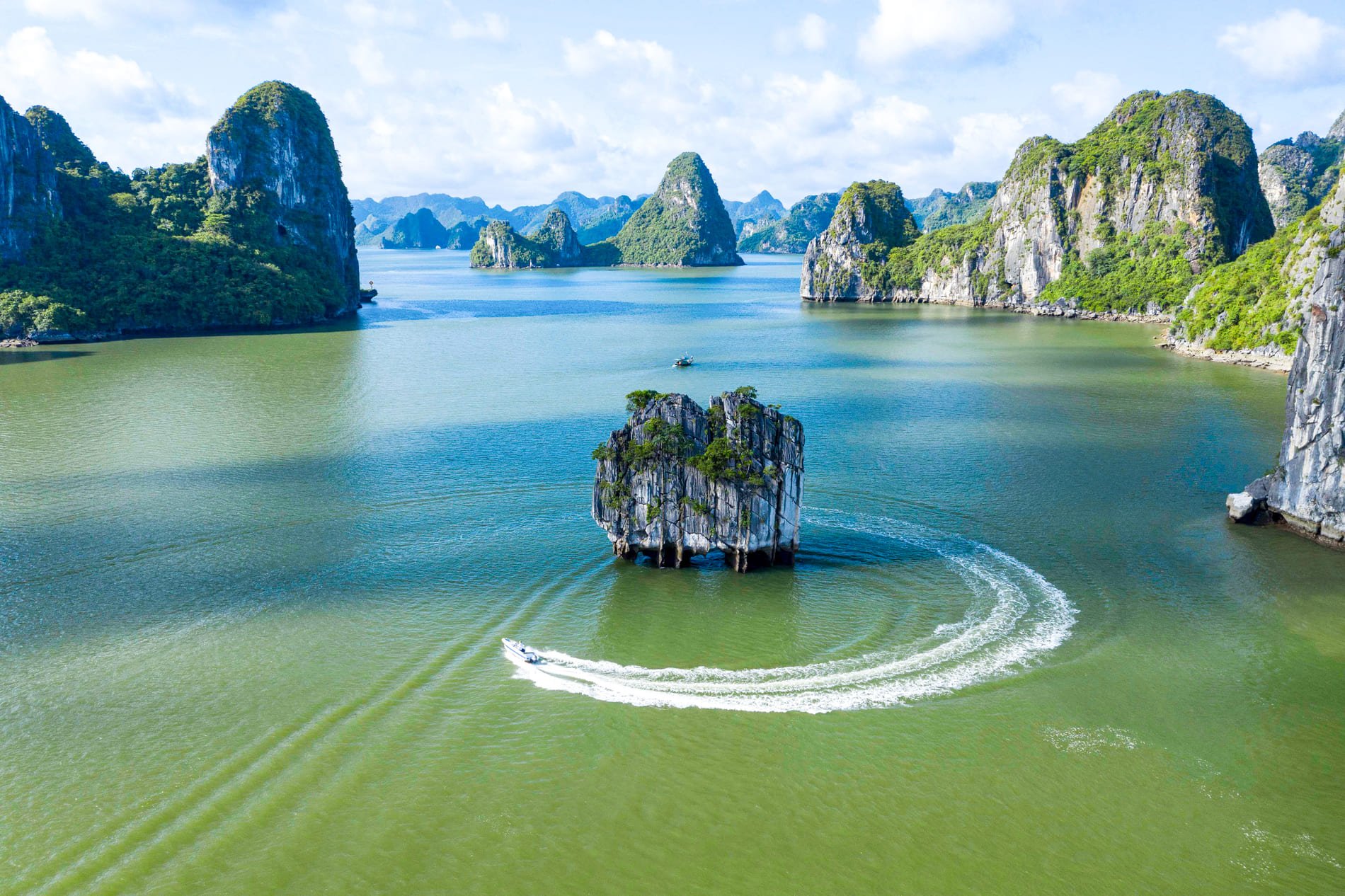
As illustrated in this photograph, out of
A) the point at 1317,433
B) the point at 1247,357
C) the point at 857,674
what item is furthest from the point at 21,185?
the point at 1247,357

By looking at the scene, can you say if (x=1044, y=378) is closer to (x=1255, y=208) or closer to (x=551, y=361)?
(x=551, y=361)

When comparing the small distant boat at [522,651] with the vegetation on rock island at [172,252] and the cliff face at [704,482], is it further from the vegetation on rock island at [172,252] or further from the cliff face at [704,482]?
the vegetation on rock island at [172,252]

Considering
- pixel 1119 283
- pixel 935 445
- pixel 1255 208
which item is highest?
pixel 1255 208

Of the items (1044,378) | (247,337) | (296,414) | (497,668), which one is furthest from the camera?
(247,337)

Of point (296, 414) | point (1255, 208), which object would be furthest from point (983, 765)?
point (1255, 208)

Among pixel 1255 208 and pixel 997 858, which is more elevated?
pixel 1255 208

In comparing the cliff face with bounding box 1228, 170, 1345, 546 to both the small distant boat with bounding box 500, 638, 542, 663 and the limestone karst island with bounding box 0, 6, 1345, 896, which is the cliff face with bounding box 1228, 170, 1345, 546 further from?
the small distant boat with bounding box 500, 638, 542, 663

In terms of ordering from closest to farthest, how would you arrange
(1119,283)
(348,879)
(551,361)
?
(348,879), (551,361), (1119,283)
